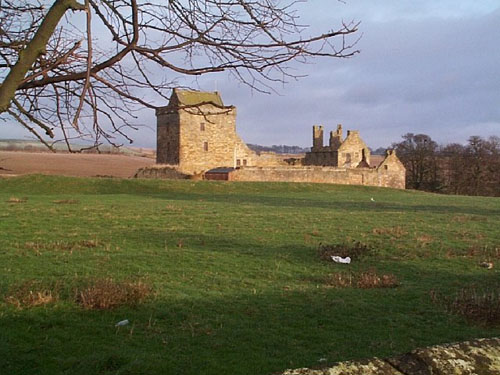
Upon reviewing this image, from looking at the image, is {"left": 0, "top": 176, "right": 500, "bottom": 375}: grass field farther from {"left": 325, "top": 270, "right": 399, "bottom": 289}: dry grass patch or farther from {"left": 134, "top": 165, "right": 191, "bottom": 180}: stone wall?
{"left": 134, "top": 165, "right": 191, "bottom": 180}: stone wall

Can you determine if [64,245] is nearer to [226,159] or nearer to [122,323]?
[122,323]

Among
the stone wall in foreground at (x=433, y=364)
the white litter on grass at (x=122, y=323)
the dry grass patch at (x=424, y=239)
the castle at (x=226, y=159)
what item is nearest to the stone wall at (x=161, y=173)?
the castle at (x=226, y=159)

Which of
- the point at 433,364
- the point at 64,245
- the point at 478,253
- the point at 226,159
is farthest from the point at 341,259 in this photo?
the point at 226,159

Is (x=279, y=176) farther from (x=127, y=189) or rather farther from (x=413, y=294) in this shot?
(x=413, y=294)

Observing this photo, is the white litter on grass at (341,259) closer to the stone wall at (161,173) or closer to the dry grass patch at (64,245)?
the dry grass patch at (64,245)

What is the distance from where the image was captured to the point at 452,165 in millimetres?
76375

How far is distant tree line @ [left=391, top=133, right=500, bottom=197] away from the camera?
74000 millimetres

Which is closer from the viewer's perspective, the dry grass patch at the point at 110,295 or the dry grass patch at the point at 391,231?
the dry grass patch at the point at 110,295

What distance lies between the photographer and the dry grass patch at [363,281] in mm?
10719

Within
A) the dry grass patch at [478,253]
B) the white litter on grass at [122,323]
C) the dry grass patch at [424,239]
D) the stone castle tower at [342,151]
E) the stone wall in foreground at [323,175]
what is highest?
the stone castle tower at [342,151]

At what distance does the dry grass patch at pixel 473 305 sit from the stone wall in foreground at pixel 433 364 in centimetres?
652

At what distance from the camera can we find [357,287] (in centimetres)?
1066

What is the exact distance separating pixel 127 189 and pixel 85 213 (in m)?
22.3

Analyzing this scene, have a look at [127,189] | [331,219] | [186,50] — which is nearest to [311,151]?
[127,189]
